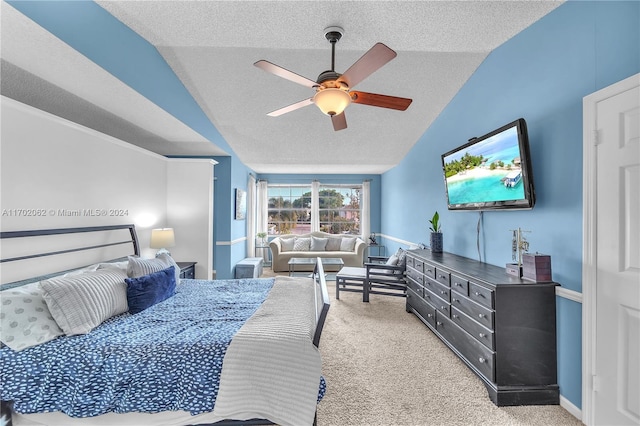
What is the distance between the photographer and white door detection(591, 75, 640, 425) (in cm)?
154

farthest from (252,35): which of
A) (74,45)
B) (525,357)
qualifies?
(525,357)

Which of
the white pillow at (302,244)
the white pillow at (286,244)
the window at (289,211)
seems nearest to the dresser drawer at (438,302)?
the white pillow at (302,244)

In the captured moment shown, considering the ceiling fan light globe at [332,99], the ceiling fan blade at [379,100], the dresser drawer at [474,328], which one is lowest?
the dresser drawer at [474,328]

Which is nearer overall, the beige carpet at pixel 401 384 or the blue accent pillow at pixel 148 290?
the beige carpet at pixel 401 384

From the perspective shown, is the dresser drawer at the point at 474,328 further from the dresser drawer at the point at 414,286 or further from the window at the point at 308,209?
the window at the point at 308,209

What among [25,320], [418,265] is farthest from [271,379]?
[418,265]

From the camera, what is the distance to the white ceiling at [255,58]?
206 cm

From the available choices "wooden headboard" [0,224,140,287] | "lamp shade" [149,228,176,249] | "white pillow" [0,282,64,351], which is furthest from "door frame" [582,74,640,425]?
"lamp shade" [149,228,176,249]

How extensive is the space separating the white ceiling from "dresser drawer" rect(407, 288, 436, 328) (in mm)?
2554

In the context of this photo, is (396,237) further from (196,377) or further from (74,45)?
(74,45)

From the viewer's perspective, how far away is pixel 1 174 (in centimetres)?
189

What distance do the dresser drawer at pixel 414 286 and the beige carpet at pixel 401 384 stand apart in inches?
15.4

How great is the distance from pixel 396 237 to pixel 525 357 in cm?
391

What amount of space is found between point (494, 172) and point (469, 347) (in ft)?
5.13
